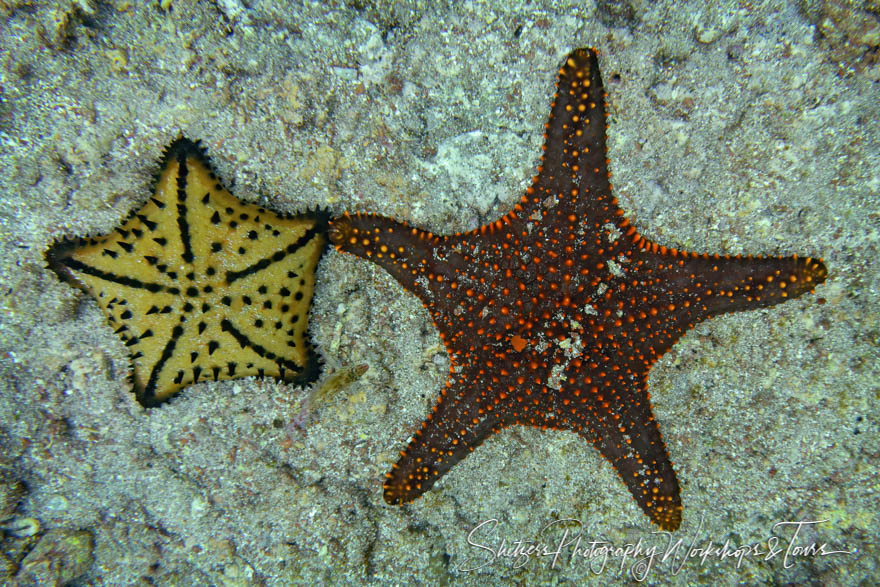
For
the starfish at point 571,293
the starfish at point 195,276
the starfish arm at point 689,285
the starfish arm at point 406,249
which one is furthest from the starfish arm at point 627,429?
the starfish at point 195,276

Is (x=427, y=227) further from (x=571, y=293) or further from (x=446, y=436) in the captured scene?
(x=446, y=436)

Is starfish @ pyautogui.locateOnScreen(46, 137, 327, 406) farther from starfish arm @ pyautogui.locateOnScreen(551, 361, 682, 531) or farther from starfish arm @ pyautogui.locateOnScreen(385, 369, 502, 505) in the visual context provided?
starfish arm @ pyautogui.locateOnScreen(551, 361, 682, 531)

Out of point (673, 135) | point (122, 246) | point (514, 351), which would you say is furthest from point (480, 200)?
Result: point (122, 246)

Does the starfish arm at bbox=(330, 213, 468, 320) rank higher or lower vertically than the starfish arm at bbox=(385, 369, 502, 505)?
higher

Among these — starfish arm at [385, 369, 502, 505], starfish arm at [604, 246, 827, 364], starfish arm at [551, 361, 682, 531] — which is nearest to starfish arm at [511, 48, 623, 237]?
starfish arm at [604, 246, 827, 364]

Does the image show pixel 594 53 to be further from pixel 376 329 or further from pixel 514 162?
pixel 376 329

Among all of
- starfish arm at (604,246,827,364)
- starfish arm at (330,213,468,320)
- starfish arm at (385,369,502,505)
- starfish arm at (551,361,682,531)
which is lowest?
starfish arm at (385,369,502,505)
